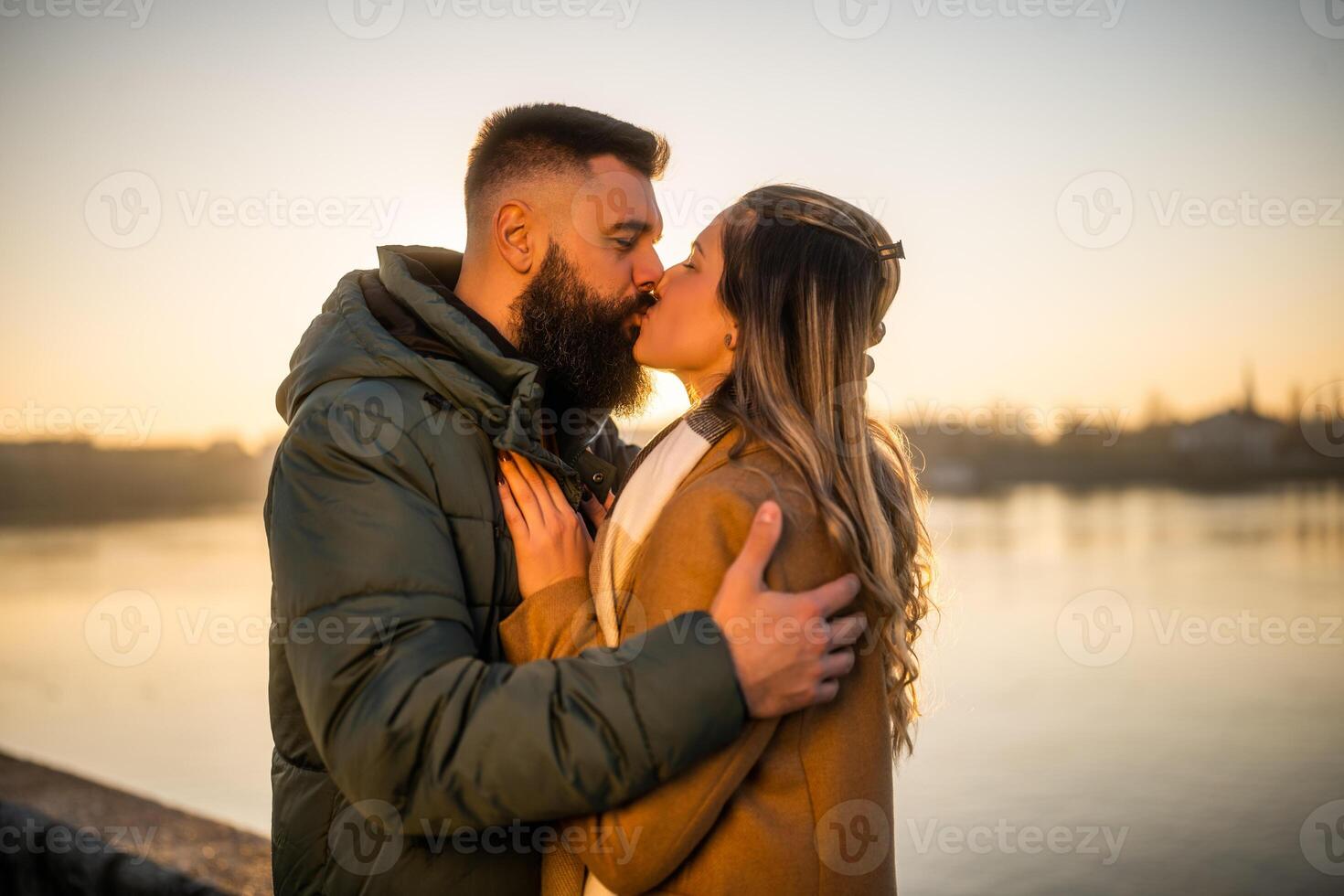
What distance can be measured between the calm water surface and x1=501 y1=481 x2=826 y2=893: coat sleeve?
907 millimetres

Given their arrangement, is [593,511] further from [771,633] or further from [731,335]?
[771,633]

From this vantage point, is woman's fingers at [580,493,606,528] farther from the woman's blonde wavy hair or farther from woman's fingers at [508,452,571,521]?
the woman's blonde wavy hair

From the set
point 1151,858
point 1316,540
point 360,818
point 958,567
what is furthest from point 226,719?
point 1316,540

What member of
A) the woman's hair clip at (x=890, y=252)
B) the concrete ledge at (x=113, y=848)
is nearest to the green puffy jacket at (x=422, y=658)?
the woman's hair clip at (x=890, y=252)

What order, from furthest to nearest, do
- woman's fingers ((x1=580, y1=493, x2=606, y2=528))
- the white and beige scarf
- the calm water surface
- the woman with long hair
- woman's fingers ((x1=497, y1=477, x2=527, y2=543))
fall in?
the calm water surface
woman's fingers ((x1=580, y1=493, x2=606, y2=528))
woman's fingers ((x1=497, y1=477, x2=527, y2=543))
the white and beige scarf
the woman with long hair

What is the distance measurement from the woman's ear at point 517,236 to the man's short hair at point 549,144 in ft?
0.41

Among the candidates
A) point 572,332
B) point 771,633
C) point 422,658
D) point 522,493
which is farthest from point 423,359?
point 771,633

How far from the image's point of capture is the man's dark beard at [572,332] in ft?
8.07

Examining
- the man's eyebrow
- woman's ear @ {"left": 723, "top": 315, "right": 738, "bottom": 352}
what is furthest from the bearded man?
woman's ear @ {"left": 723, "top": 315, "right": 738, "bottom": 352}

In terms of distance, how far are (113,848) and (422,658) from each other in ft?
9.22

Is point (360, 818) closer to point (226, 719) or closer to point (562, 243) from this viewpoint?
point (562, 243)

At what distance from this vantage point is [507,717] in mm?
1649

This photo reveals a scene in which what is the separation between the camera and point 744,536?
1.84 meters

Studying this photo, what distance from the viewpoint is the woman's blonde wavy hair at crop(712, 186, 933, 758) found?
197cm
